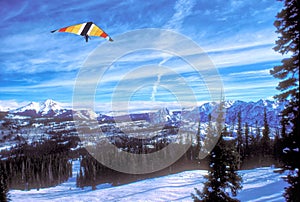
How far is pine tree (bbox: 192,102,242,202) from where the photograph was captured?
16.1m

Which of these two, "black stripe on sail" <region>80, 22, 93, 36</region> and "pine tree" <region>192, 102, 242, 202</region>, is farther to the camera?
"pine tree" <region>192, 102, 242, 202</region>

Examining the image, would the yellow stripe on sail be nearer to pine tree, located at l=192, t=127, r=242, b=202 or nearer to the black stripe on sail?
the black stripe on sail

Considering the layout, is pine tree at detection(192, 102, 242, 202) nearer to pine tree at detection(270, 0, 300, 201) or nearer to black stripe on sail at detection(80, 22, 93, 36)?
pine tree at detection(270, 0, 300, 201)

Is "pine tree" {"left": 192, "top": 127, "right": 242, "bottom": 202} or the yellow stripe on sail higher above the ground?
the yellow stripe on sail

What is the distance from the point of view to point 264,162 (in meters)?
61.1

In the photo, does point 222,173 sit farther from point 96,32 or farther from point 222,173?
point 96,32

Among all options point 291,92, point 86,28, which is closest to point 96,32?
point 86,28

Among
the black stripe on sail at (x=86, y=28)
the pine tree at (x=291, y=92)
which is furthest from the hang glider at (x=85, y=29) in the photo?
the pine tree at (x=291, y=92)

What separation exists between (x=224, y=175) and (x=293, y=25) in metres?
10.7

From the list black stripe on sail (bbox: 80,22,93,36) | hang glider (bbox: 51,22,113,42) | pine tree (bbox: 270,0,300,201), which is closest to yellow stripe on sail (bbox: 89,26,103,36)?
hang glider (bbox: 51,22,113,42)

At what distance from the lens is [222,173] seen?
1623 centimetres

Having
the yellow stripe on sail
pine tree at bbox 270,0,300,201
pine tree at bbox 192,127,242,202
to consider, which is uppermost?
the yellow stripe on sail

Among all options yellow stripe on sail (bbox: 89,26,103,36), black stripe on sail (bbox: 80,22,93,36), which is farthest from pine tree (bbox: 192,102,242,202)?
black stripe on sail (bbox: 80,22,93,36)

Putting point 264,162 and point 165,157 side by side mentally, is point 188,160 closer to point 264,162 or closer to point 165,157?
point 165,157
